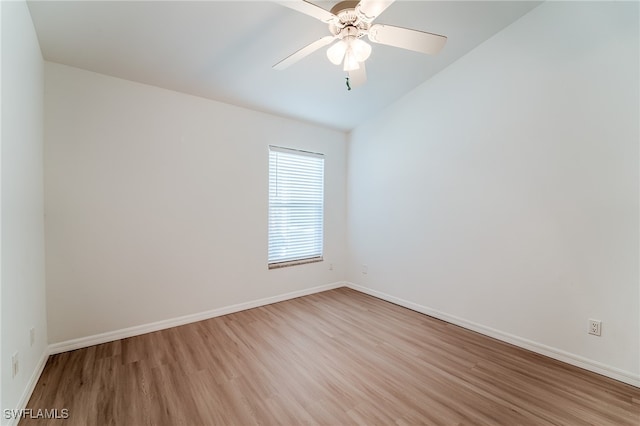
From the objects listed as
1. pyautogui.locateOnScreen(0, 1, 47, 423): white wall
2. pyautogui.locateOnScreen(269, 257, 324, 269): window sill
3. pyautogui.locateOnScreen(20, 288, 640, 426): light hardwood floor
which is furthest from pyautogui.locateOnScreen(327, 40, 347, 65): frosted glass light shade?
pyautogui.locateOnScreen(269, 257, 324, 269): window sill

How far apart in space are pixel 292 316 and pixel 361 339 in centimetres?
90

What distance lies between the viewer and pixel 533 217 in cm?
249

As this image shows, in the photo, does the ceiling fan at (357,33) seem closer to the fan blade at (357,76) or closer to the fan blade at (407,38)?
the fan blade at (407,38)

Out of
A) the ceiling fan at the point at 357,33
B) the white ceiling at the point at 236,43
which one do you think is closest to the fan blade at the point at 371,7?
the ceiling fan at the point at 357,33

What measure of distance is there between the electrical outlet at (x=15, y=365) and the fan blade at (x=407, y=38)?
2848 mm

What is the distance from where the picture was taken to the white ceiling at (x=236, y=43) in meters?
1.94

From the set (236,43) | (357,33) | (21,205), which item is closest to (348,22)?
(357,33)

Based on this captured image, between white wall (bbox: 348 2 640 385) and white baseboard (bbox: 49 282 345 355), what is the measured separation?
66.8 inches

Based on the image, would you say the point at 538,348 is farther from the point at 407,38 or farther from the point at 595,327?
the point at 407,38

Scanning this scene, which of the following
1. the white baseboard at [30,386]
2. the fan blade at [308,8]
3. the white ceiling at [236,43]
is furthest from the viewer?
the white ceiling at [236,43]

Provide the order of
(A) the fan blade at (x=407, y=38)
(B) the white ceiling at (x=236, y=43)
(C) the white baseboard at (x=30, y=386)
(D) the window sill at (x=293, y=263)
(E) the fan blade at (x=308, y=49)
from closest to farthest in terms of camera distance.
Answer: (C) the white baseboard at (x=30, y=386) → (A) the fan blade at (x=407, y=38) → (E) the fan blade at (x=308, y=49) → (B) the white ceiling at (x=236, y=43) → (D) the window sill at (x=293, y=263)

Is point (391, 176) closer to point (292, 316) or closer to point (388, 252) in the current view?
point (388, 252)

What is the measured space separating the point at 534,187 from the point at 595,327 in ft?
3.99

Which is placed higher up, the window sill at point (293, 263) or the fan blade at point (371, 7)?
the fan blade at point (371, 7)
